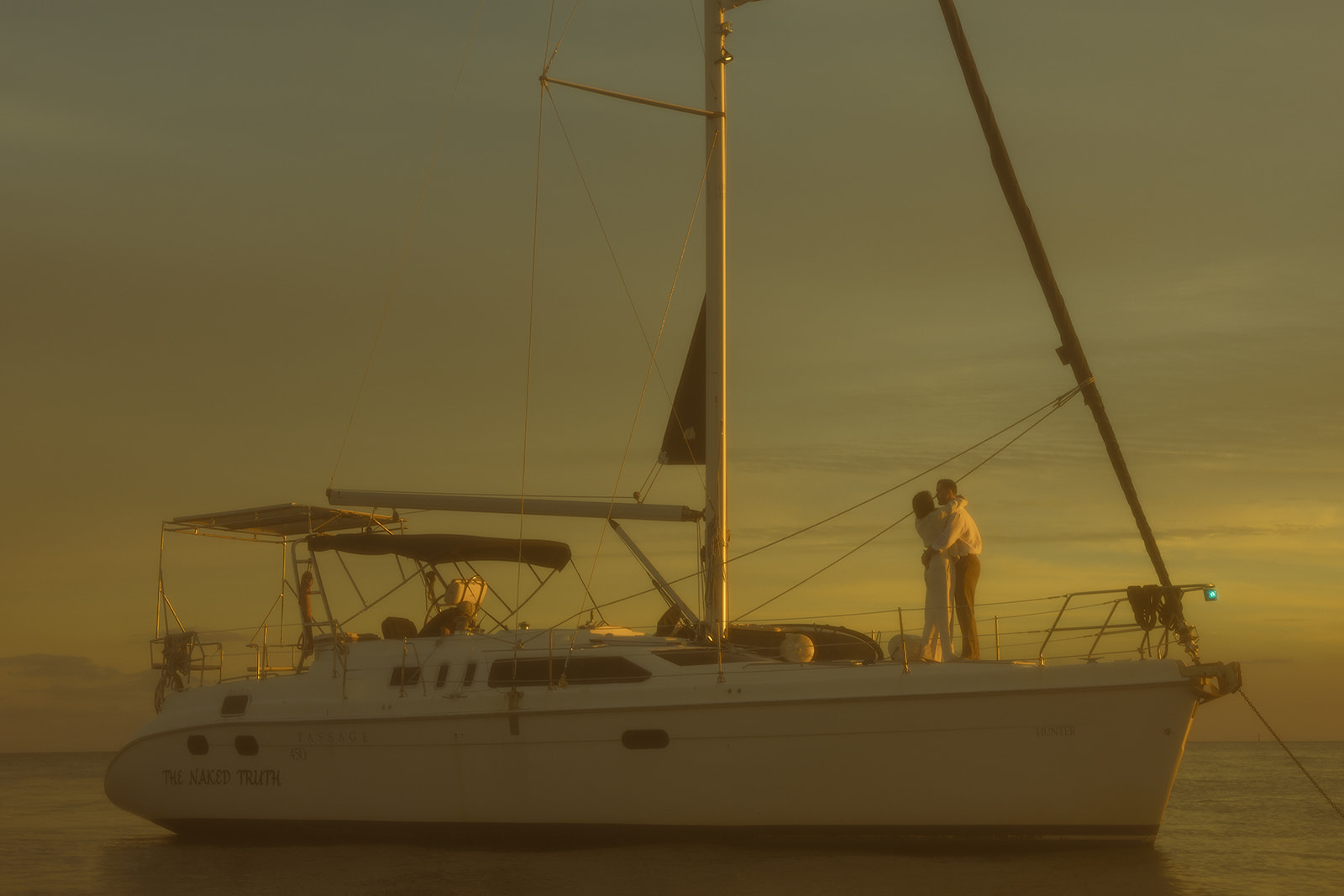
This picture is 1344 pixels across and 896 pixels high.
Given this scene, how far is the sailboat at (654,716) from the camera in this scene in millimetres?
12492

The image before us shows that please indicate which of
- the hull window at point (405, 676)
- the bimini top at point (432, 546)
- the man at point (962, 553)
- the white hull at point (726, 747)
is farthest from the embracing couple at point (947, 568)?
the hull window at point (405, 676)

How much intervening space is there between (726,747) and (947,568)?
2993 millimetres

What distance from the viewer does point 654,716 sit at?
13.7m

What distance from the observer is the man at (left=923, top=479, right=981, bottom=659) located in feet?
43.6

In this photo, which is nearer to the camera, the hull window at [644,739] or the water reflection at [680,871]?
the water reflection at [680,871]

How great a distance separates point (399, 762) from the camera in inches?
606

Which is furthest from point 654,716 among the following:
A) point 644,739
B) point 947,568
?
point 947,568

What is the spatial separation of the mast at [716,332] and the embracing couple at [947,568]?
243 centimetres

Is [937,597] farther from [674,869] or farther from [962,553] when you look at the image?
[674,869]

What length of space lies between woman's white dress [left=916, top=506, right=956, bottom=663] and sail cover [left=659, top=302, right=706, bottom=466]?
3.18m

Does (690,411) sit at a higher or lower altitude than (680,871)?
higher

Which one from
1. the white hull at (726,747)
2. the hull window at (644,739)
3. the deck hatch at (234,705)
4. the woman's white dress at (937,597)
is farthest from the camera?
the deck hatch at (234,705)

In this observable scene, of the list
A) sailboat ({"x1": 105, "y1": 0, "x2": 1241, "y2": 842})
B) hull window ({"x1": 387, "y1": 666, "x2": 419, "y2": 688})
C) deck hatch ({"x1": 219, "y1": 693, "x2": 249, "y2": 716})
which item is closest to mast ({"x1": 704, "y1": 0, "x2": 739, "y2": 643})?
sailboat ({"x1": 105, "y1": 0, "x2": 1241, "y2": 842})

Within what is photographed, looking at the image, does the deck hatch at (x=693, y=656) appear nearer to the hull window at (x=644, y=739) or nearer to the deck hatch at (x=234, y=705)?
the hull window at (x=644, y=739)
